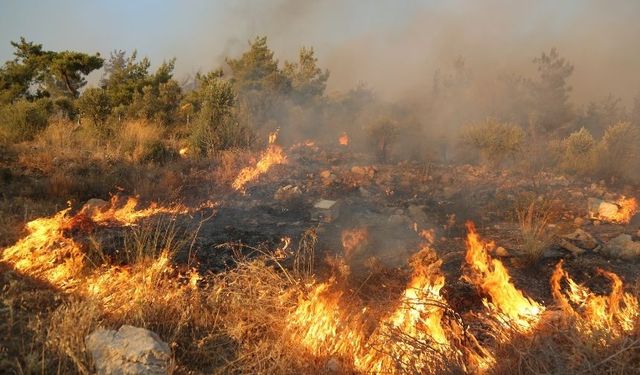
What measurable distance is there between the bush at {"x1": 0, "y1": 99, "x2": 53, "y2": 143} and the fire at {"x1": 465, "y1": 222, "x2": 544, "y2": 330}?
10392 mm

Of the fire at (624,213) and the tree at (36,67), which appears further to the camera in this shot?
the tree at (36,67)

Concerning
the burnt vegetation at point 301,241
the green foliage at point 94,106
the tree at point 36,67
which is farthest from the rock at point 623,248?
the tree at point 36,67

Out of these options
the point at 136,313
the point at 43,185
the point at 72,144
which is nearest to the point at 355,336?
the point at 136,313

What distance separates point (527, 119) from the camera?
748 inches

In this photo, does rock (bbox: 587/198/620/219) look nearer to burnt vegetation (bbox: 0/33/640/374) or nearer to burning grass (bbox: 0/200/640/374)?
burnt vegetation (bbox: 0/33/640/374)

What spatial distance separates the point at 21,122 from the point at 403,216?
968 centimetres

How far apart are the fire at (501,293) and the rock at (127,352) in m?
2.32

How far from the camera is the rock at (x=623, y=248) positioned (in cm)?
538

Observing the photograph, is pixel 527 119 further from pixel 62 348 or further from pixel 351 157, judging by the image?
pixel 62 348

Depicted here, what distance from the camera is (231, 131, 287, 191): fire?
8.27 meters

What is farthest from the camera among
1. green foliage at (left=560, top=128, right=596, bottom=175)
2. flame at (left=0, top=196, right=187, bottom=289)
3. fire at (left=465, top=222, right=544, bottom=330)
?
green foliage at (left=560, top=128, right=596, bottom=175)

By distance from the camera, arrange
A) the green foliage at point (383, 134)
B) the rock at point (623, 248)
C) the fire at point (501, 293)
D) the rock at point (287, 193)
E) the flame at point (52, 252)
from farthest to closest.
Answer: the green foliage at point (383, 134) → the rock at point (287, 193) → the rock at point (623, 248) → the flame at point (52, 252) → the fire at point (501, 293)

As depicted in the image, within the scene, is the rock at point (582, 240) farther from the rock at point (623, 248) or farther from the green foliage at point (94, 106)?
the green foliage at point (94, 106)

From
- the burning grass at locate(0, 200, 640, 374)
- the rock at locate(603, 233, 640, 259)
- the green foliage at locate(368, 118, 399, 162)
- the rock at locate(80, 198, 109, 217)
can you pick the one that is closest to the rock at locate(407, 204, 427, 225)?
the rock at locate(603, 233, 640, 259)
